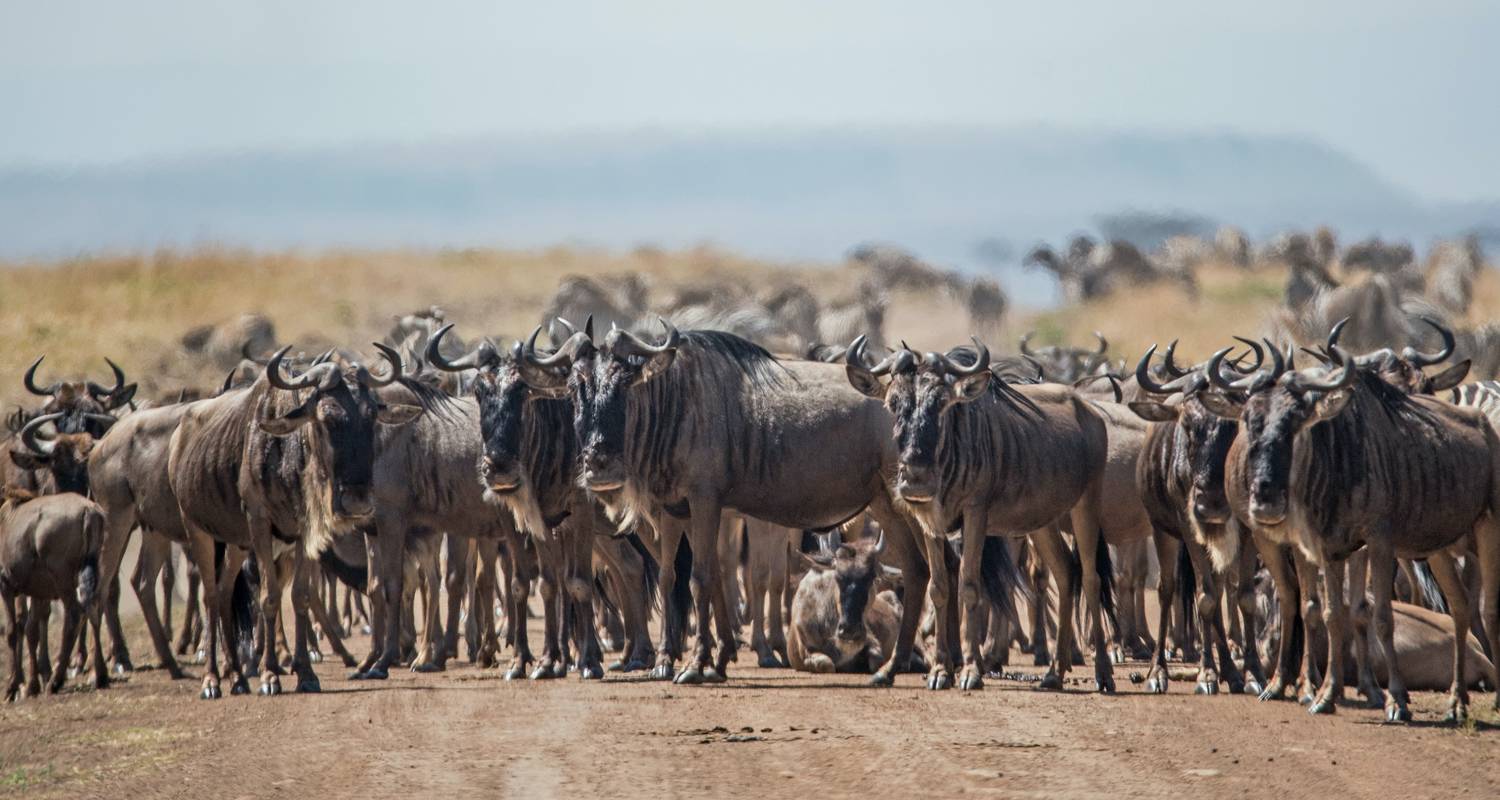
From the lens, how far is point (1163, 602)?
13133 millimetres

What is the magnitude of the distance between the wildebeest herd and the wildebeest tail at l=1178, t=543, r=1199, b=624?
28mm

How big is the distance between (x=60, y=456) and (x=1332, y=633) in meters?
10.5

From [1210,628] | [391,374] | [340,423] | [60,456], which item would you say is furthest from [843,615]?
[60,456]

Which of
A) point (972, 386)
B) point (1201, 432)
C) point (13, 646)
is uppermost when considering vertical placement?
point (972, 386)

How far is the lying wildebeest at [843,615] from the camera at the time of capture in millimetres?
14375

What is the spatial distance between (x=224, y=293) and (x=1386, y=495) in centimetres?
3819

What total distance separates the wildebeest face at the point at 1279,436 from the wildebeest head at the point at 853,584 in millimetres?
3940

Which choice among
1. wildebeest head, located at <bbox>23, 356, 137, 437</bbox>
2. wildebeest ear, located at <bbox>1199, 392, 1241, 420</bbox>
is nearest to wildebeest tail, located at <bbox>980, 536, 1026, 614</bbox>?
wildebeest ear, located at <bbox>1199, 392, 1241, 420</bbox>

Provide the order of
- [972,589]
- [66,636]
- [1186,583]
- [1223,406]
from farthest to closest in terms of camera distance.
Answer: [66,636]
[1186,583]
[972,589]
[1223,406]

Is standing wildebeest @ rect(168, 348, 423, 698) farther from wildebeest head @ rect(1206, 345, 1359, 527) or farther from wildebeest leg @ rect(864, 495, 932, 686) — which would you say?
wildebeest head @ rect(1206, 345, 1359, 527)

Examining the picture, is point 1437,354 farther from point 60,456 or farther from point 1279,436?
point 60,456

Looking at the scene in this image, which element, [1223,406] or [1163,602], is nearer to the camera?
[1223,406]

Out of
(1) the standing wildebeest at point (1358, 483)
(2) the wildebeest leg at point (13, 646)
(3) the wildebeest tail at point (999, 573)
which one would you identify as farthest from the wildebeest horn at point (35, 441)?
(1) the standing wildebeest at point (1358, 483)

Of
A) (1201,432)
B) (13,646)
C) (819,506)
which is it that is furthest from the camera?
(13,646)
